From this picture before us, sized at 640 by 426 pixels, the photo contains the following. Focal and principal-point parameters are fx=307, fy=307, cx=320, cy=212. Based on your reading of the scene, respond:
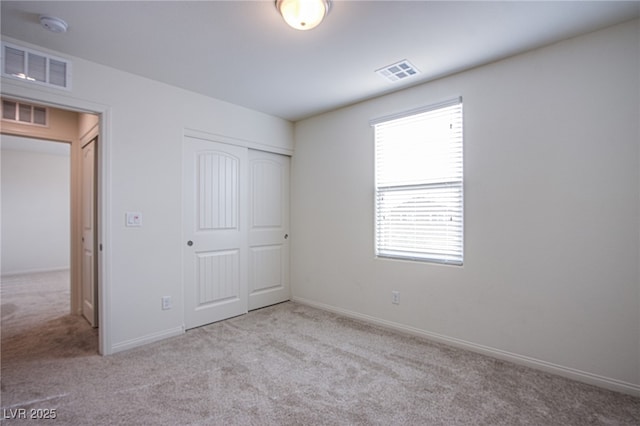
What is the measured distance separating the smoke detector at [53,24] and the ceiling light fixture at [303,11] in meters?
1.50

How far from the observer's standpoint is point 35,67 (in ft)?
7.80

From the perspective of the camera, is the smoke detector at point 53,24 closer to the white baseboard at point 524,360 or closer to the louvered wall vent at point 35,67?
the louvered wall vent at point 35,67

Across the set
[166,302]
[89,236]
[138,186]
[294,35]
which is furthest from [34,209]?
[294,35]

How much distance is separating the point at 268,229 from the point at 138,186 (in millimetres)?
1685

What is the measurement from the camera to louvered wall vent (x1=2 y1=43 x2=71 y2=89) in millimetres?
Result: 2268

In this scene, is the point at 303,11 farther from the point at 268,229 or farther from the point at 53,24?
the point at 268,229

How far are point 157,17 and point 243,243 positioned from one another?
8.04 ft

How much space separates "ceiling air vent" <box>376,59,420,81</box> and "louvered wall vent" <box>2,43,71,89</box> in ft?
8.70

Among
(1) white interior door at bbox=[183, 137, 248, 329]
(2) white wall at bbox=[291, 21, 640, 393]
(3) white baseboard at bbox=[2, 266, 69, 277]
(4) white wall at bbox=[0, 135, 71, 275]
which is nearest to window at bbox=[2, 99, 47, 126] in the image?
(1) white interior door at bbox=[183, 137, 248, 329]

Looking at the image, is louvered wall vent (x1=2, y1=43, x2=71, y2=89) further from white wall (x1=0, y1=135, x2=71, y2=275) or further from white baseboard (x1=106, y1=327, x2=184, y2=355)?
white wall (x1=0, y1=135, x2=71, y2=275)

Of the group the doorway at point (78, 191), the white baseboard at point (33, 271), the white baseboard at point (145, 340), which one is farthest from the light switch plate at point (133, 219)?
the white baseboard at point (33, 271)

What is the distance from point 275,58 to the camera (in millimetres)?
2592

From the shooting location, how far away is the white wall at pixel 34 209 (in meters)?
6.24

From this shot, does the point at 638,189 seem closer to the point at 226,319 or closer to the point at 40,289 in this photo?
the point at 226,319
